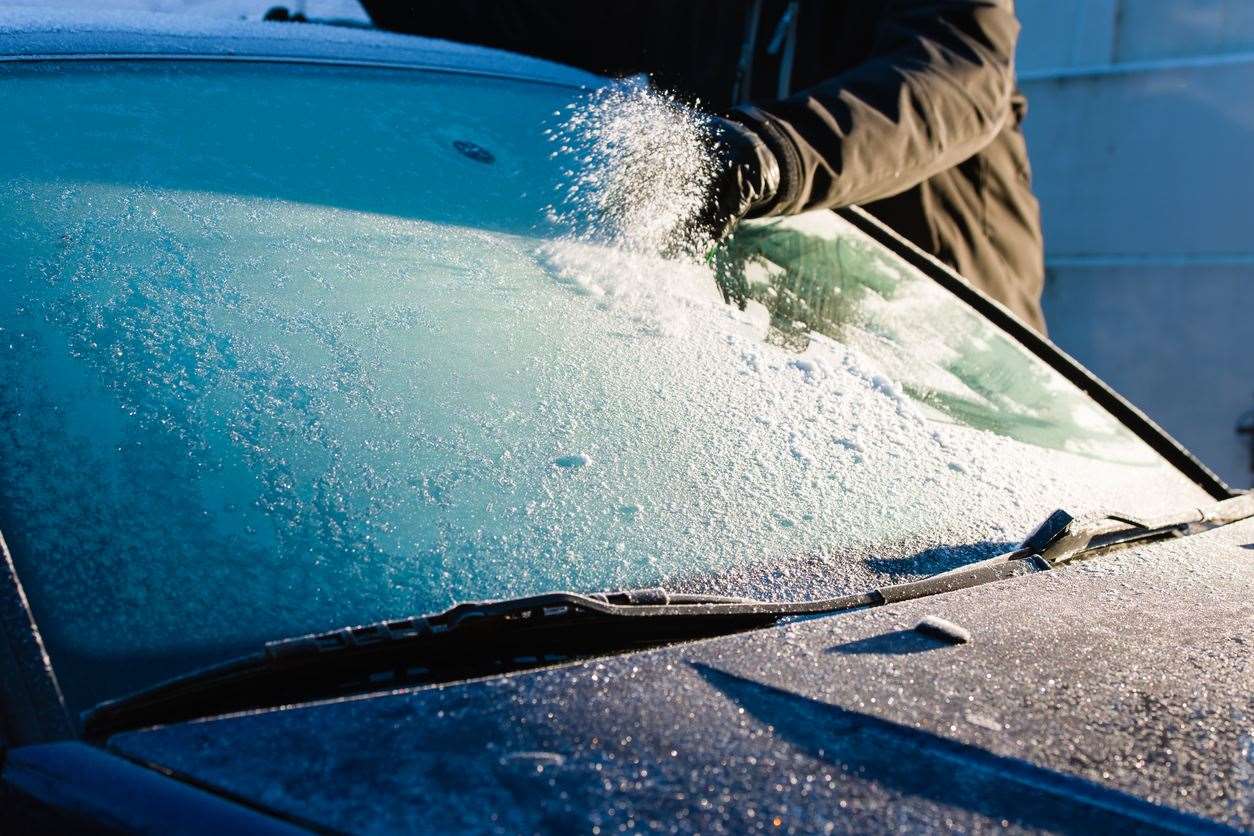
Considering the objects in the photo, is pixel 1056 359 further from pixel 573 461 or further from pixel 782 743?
pixel 782 743

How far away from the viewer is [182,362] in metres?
1.26

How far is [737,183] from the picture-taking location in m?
1.95

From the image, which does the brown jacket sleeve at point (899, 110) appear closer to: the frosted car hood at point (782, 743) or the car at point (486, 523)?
the car at point (486, 523)

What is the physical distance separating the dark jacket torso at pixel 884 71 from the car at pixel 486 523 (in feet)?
2.52

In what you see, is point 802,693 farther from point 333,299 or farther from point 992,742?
point 333,299

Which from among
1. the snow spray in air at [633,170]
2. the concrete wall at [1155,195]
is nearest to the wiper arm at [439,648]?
the snow spray in air at [633,170]

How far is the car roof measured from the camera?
64.4 inches

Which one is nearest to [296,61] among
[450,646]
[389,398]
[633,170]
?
[633,170]

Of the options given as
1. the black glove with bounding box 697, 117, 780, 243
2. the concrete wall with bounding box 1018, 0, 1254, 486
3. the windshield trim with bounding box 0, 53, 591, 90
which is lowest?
the concrete wall with bounding box 1018, 0, 1254, 486

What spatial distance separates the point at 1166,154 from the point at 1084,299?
0.66m

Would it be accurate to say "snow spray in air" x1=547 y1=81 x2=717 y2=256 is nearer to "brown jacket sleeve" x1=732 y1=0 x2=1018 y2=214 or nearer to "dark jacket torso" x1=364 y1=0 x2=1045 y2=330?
"brown jacket sleeve" x1=732 y1=0 x2=1018 y2=214

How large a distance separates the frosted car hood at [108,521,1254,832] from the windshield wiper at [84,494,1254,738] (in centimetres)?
5

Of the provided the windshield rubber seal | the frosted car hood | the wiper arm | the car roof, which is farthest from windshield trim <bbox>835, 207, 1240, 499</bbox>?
the windshield rubber seal

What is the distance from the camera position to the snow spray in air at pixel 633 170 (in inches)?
69.5
